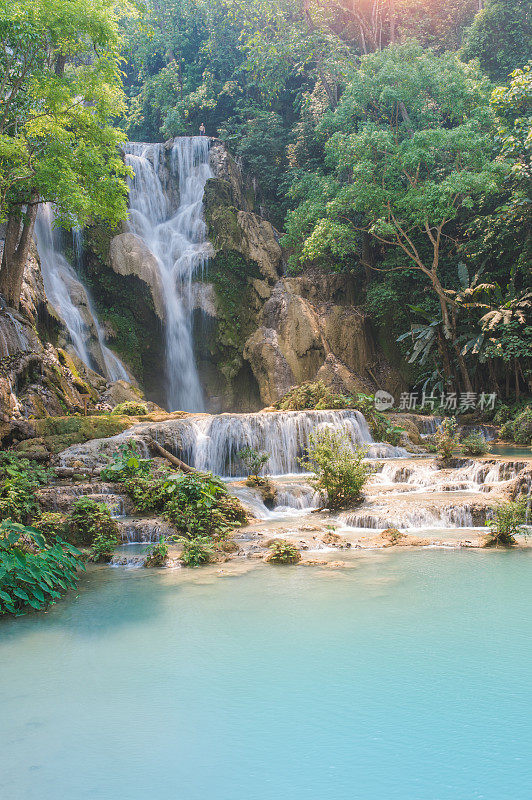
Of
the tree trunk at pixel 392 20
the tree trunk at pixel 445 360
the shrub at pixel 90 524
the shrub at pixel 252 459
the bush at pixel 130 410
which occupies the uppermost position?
the tree trunk at pixel 392 20

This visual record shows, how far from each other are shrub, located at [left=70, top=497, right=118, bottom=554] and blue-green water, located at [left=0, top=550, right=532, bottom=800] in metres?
1.74

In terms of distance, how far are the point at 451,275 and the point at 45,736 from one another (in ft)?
63.0

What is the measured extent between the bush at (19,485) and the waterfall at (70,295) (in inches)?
319

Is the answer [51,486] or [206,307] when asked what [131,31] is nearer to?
[206,307]

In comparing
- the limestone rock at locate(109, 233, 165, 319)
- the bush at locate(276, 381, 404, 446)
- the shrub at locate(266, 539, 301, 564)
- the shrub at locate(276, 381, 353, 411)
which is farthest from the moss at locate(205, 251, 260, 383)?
the shrub at locate(266, 539, 301, 564)

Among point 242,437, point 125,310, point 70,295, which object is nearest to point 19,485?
point 242,437

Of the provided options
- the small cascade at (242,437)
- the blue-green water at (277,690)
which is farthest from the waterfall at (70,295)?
the blue-green water at (277,690)

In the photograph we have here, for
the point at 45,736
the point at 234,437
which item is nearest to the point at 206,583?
the point at 45,736

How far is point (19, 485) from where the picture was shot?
8398 millimetres

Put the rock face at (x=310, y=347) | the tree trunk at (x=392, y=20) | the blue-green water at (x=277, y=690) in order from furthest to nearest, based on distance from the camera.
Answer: the tree trunk at (x=392, y=20)
the rock face at (x=310, y=347)
the blue-green water at (x=277, y=690)

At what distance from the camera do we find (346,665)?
3979mm

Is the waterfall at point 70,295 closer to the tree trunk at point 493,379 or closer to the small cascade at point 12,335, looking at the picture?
the small cascade at point 12,335

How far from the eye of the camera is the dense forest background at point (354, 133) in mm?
12391

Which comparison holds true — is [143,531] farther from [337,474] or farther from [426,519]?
[426,519]
